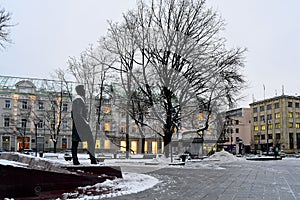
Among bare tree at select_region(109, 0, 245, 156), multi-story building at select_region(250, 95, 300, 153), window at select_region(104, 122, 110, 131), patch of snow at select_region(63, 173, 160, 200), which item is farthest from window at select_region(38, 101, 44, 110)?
patch of snow at select_region(63, 173, 160, 200)

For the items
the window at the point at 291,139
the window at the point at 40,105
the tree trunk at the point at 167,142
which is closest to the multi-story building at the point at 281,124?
the window at the point at 291,139

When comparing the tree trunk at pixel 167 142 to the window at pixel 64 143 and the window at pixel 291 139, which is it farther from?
the window at pixel 291 139

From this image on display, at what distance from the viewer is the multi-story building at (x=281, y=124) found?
3127 inches

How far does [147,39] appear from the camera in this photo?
2373 centimetres

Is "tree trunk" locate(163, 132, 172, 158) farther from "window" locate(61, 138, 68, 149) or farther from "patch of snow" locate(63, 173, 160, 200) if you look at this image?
"window" locate(61, 138, 68, 149)

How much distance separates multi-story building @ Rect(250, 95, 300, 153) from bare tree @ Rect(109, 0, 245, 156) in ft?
196

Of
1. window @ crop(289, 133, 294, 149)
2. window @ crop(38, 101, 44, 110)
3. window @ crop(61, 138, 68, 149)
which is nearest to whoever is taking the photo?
window @ crop(38, 101, 44, 110)

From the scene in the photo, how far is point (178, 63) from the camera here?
23219 mm

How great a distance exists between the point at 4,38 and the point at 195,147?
21.2 m

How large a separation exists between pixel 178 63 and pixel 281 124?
65.3 meters

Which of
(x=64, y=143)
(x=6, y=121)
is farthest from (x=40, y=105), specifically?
(x=64, y=143)

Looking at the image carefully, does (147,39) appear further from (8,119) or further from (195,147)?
(8,119)

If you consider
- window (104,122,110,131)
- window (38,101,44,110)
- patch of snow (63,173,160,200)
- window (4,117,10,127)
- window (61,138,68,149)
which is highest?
window (38,101,44,110)

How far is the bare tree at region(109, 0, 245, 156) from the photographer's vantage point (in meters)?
22.3
